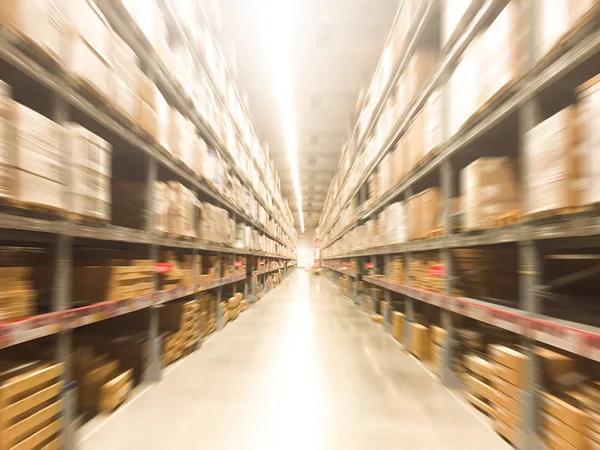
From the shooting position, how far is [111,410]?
2.05 meters

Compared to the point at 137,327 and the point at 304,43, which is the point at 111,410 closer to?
the point at 137,327

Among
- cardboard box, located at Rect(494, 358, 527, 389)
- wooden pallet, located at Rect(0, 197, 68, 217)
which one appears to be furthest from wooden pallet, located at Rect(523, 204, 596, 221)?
wooden pallet, located at Rect(0, 197, 68, 217)

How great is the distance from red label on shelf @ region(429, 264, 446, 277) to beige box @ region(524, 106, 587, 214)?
1.06 metres

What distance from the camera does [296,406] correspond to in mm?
2172

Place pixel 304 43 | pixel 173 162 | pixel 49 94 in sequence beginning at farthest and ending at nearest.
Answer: pixel 304 43 → pixel 173 162 → pixel 49 94

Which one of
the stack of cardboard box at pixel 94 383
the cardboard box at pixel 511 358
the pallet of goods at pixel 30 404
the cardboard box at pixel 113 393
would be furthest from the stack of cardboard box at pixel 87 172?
the cardboard box at pixel 511 358

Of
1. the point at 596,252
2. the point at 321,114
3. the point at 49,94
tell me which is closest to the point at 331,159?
the point at 321,114

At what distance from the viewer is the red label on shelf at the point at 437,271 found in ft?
8.32

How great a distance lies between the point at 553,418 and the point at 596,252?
2348 mm

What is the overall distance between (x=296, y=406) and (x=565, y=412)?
4.83 feet

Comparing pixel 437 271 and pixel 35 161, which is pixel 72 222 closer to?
pixel 35 161

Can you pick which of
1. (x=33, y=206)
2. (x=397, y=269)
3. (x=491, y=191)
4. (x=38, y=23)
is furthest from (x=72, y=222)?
(x=397, y=269)

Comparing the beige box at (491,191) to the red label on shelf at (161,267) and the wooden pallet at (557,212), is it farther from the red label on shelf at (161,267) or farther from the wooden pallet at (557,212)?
the red label on shelf at (161,267)

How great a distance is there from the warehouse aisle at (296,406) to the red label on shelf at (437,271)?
2.85 feet
